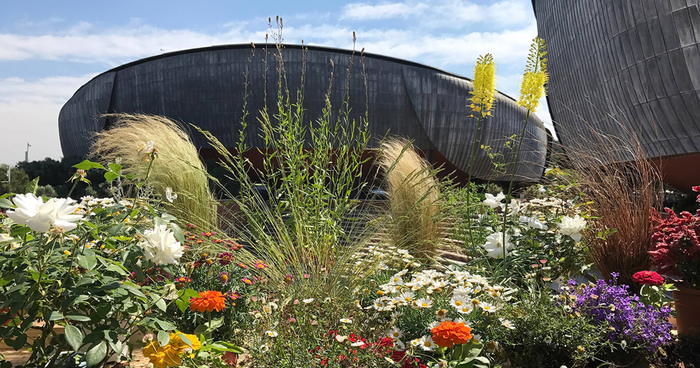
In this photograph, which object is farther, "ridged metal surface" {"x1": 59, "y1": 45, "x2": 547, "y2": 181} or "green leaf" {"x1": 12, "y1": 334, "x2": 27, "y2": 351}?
"ridged metal surface" {"x1": 59, "y1": 45, "x2": 547, "y2": 181}

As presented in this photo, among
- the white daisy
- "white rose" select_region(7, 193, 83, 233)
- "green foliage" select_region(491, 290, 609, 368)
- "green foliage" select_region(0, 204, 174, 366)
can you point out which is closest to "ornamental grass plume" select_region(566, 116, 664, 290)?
"green foliage" select_region(491, 290, 609, 368)

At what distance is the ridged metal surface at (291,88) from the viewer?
1917 cm

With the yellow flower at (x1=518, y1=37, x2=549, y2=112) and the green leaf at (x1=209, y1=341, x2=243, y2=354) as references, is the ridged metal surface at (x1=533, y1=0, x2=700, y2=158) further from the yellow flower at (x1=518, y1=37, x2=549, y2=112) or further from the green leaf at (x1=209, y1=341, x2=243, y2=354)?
the green leaf at (x1=209, y1=341, x2=243, y2=354)

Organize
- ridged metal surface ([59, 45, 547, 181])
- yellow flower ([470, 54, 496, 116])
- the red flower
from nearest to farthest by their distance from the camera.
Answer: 1. the red flower
2. yellow flower ([470, 54, 496, 116])
3. ridged metal surface ([59, 45, 547, 181])

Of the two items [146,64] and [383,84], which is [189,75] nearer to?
[146,64]

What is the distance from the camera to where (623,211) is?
7.52 feet

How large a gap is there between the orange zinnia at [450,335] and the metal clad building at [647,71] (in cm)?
550

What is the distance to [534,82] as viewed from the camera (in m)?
1.91

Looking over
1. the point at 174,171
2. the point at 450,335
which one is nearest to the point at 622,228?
the point at 450,335

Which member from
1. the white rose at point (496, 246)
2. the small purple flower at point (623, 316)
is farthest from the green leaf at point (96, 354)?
the white rose at point (496, 246)

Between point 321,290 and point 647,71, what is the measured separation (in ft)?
31.4

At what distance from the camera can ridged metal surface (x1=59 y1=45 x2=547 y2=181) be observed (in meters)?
19.2

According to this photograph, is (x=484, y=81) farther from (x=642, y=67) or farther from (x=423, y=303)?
(x=642, y=67)

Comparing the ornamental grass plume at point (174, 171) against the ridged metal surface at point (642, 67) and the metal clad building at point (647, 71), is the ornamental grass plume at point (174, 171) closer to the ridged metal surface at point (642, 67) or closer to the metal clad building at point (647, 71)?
the ridged metal surface at point (642, 67)
